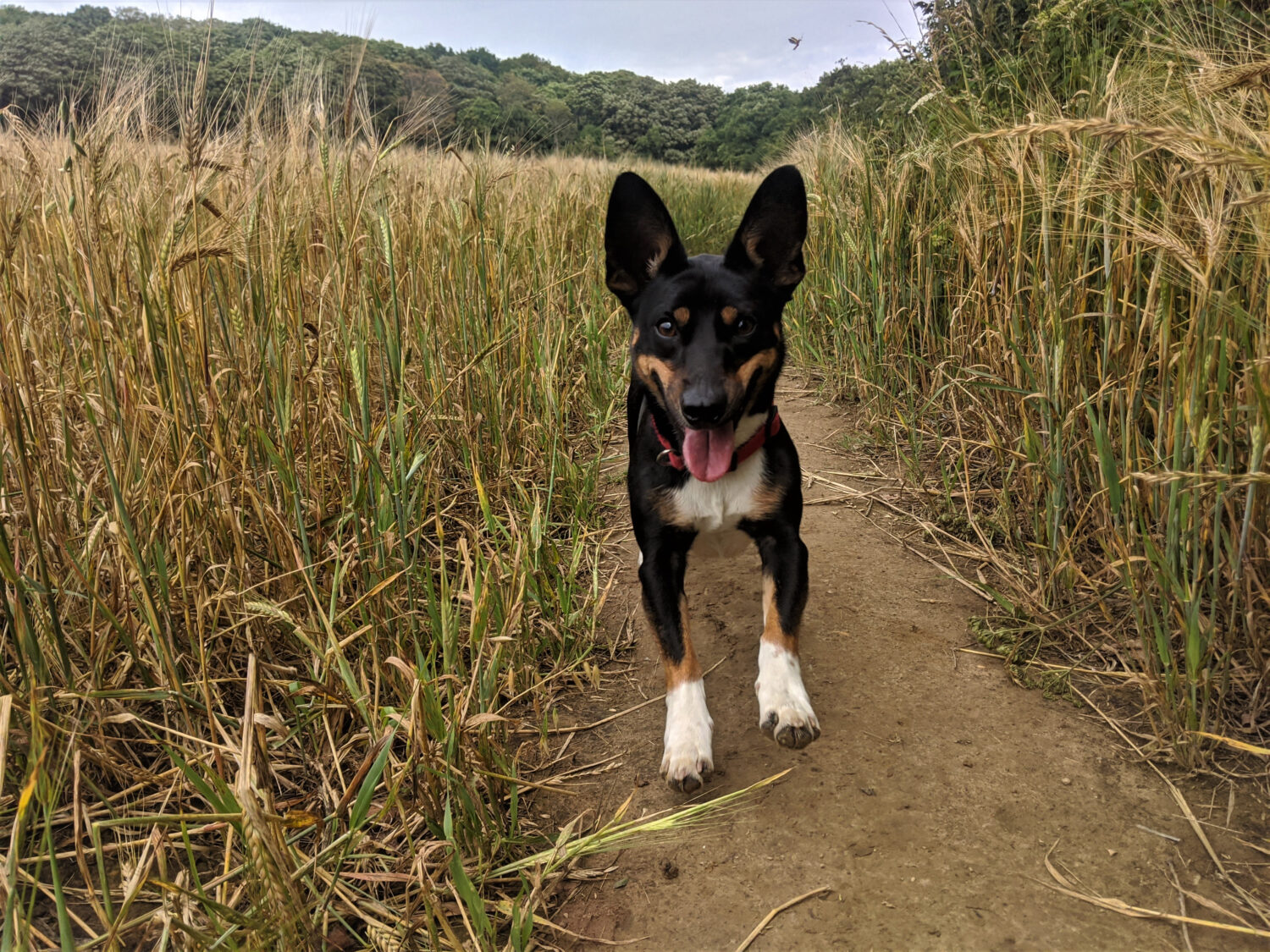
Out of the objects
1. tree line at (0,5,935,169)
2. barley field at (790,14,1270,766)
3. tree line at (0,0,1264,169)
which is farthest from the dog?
tree line at (0,5,935,169)

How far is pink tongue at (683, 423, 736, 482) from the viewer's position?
2.28m

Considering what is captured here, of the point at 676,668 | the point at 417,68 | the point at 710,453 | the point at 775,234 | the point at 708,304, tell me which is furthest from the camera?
the point at 417,68

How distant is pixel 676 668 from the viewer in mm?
2080

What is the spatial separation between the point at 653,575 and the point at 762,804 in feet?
2.35

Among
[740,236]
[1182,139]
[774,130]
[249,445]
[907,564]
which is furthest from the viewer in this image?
[774,130]

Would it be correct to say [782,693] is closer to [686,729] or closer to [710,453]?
[686,729]

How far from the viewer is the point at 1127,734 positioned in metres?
1.90

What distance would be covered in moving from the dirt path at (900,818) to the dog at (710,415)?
184 millimetres

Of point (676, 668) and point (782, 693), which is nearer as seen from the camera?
point (782, 693)

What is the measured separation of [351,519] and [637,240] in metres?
1.31

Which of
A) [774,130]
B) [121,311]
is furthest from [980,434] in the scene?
[774,130]

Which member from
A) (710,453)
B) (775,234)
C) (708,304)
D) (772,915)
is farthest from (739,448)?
(772,915)

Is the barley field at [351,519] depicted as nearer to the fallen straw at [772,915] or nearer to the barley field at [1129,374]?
the barley field at [1129,374]

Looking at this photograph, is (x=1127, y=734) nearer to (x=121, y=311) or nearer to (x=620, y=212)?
(x=620, y=212)
